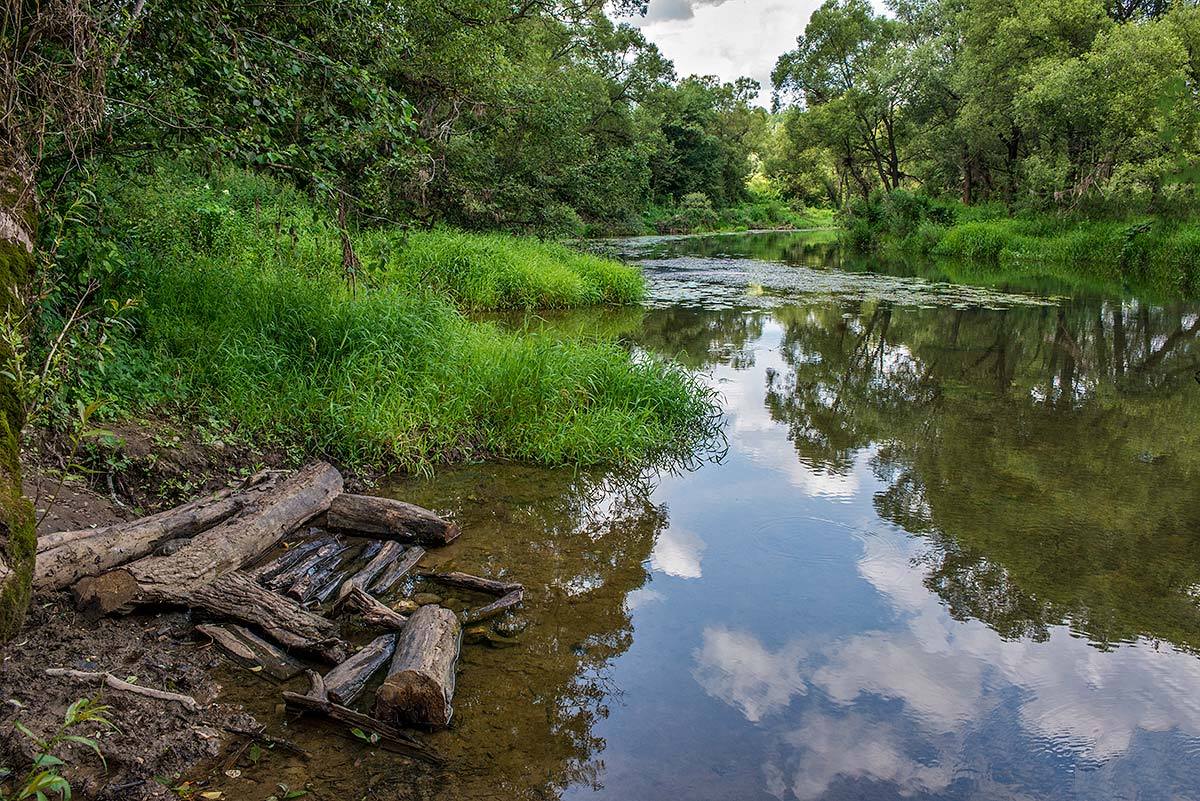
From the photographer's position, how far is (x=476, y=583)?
4.45 m

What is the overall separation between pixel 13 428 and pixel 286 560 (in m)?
1.62

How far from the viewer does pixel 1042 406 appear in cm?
905

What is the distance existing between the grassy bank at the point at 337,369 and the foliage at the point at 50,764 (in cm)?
269

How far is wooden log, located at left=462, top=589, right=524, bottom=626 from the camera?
163 inches

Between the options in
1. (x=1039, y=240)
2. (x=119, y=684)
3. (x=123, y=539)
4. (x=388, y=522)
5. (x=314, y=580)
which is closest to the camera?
(x=119, y=684)

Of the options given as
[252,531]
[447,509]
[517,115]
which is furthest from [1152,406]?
[517,115]

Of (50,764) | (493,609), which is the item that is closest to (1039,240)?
(493,609)

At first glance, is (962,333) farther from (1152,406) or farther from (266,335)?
(266,335)

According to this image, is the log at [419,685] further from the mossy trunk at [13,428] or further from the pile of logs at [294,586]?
the mossy trunk at [13,428]

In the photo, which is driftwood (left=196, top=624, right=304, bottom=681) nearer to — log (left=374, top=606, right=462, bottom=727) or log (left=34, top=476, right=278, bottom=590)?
log (left=374, top=606, right=462, bottom=727)

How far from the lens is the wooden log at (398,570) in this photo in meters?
4.33

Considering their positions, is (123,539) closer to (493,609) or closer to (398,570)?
(398,570)

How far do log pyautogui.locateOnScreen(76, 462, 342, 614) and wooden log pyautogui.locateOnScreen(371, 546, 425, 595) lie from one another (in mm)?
688

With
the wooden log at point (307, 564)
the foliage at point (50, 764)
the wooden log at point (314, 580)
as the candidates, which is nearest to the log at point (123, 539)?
the wooden log at point (307, 564)
